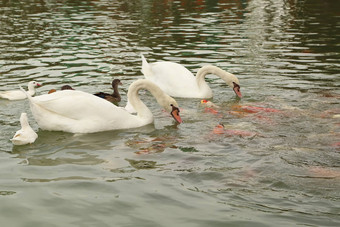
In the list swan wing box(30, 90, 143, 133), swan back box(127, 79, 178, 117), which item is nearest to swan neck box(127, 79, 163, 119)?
swan back box(127, 79, 178, 117)

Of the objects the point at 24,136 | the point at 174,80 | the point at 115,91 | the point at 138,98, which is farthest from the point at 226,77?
the point at 24,136

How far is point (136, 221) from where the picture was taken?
613 cm

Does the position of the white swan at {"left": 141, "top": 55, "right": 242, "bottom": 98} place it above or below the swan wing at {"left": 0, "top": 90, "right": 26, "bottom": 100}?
below

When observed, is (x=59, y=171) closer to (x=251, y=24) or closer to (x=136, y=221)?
(x=136, y=221)

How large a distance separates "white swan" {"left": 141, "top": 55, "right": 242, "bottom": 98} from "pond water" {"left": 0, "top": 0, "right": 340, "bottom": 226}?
23cm

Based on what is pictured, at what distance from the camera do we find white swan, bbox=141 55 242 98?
1232cm

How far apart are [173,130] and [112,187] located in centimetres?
303

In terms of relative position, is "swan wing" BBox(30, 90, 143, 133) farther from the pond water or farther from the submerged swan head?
the submerged swan head

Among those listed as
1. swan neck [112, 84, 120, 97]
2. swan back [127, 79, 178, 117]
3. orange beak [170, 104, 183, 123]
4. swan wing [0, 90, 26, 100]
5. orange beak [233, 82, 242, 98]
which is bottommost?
orange beak [233, 82, 242, 98]

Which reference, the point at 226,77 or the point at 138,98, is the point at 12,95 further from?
the point at 226,77

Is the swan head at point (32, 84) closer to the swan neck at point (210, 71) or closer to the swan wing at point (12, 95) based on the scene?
the swan wing at point (12, 95)

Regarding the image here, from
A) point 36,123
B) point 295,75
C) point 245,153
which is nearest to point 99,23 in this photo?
point 295,75

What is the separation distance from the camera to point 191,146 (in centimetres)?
876

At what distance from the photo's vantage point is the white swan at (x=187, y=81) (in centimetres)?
1232
